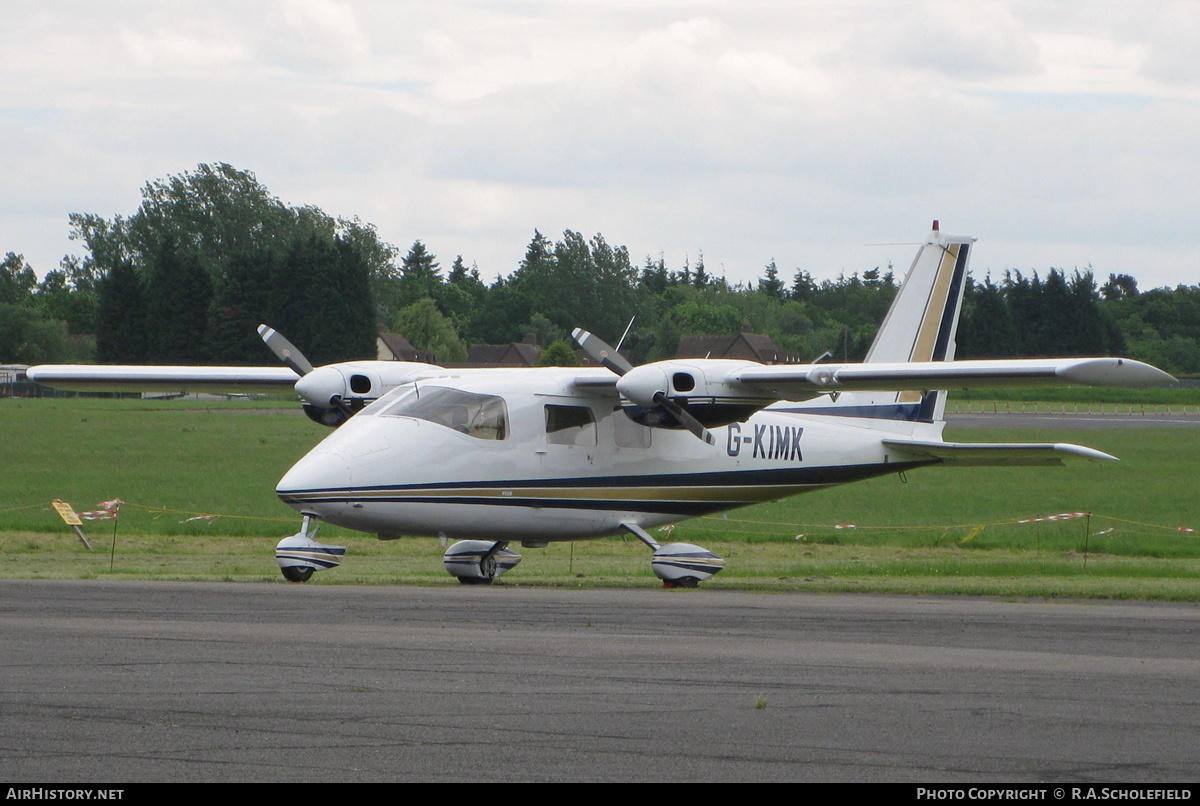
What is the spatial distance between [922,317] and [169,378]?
39.9 ft

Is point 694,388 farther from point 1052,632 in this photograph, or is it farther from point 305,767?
point 305,767

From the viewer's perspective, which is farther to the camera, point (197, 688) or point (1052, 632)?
point (1052, 632)

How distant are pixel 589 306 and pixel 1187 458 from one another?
74680mm

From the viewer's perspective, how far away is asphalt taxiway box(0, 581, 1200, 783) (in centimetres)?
666

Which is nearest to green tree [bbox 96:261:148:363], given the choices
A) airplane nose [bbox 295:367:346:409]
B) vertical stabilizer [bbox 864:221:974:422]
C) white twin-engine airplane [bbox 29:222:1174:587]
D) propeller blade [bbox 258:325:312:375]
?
white twin-engine airplane [bbox 29:222:1174:587]

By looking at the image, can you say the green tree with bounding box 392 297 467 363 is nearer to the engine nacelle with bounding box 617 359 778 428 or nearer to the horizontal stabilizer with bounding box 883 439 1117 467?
the horizontal stabilizer with bounding box 883 439 1117 467

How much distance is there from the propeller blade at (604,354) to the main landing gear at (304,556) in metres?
4.23

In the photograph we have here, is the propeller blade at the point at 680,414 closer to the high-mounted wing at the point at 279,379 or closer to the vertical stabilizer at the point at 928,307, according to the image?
the high-mounted wing at the point at 279,379

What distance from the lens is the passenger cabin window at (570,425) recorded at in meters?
18.4

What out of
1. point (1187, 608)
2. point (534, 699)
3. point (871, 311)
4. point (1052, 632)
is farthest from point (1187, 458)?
point (871, 311)

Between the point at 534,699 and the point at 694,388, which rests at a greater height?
the point at 694,388

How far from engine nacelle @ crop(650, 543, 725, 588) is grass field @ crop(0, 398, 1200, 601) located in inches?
24.9

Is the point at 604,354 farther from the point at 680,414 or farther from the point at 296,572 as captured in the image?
the point at 296,572

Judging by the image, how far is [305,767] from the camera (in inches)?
256
